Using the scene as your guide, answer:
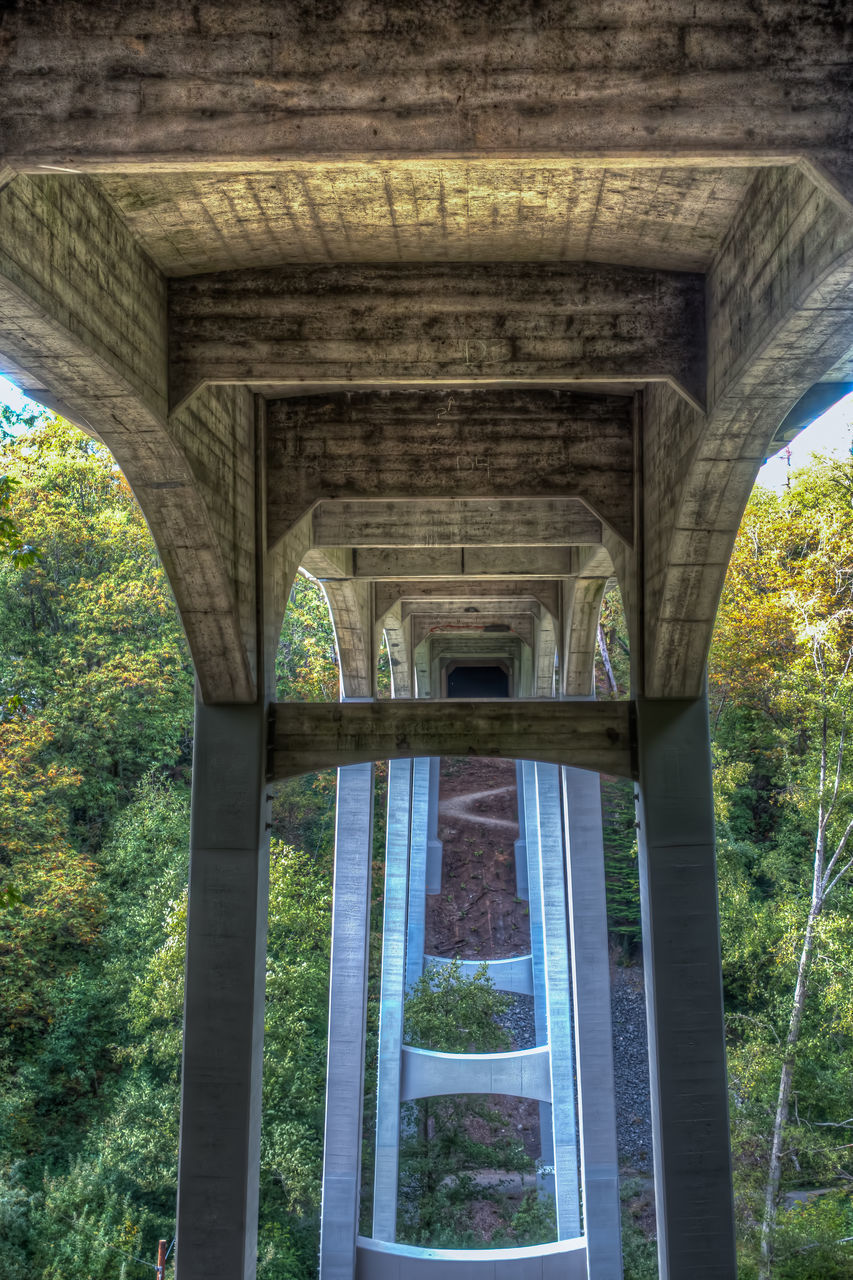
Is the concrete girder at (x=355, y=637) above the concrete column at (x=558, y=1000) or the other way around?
above

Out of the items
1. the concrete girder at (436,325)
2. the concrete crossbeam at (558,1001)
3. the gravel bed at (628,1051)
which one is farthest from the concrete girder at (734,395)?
the gravel bed at (628,1051)

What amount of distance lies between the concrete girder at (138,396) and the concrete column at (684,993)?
4662mm

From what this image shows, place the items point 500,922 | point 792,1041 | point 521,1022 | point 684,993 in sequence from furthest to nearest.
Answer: point 500,922 → point 521,1022 → point 792,1041 → point 684,993

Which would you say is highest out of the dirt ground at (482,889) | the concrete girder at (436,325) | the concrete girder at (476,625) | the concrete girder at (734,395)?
the concrete girder at (476,625)

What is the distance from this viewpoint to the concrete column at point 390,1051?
68.3 ft

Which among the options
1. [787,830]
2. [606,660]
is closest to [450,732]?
[787,830]

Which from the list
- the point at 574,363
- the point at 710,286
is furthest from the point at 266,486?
the point at 710,286

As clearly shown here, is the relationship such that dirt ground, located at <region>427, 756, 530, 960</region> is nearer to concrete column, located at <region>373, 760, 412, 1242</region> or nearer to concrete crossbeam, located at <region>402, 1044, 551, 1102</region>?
concrete column, located at <region>373, 760, 412, 1242</region>

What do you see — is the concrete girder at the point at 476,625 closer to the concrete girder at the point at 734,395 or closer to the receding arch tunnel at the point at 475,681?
the concrete girder at the point at 734,395

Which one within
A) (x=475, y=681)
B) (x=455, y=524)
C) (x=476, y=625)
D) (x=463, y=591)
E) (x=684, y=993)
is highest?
(x=475, y=681)

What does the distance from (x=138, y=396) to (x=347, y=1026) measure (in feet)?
43.5

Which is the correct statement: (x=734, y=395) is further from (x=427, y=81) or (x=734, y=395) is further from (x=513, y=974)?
(x=513, y=974)

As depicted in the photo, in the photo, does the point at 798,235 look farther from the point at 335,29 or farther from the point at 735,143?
the point at 335,29

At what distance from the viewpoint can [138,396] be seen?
27.0 ft
